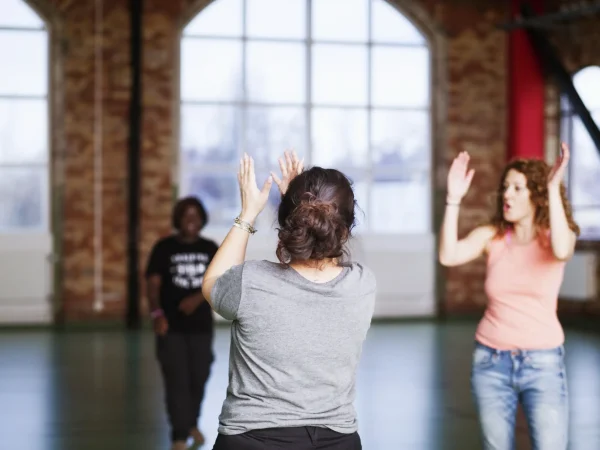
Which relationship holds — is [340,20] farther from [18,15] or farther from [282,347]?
[282,347]

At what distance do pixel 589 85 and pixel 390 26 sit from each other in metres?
2.50

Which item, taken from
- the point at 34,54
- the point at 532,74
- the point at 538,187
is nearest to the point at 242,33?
the point at 34,54

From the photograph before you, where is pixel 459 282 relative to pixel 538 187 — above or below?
below

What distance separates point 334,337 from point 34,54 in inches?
366

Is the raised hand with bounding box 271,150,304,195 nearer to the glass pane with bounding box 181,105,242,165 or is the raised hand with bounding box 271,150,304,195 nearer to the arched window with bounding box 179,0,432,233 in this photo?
the arched window with bounding box 179,0,432,233

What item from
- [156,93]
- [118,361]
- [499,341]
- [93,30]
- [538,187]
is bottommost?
[118,361]

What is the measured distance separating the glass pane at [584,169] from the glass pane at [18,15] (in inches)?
255

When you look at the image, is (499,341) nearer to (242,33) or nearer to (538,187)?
(538,187)

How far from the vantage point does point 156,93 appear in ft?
35.0

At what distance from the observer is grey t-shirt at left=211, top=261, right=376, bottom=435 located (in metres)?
1.99

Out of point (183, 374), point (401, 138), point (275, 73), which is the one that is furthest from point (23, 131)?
point (183, 374)

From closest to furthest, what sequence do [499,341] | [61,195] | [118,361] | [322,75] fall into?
1. [499,341]
2. [118,361]
3. [61,195]
4. [322,75]

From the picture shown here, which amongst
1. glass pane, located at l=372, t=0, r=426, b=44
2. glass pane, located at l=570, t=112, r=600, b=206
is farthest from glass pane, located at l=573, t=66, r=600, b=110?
glass pane, located at l=372, t=0, r=426, b=44

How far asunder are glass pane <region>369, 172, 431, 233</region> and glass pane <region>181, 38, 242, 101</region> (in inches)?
84.7
